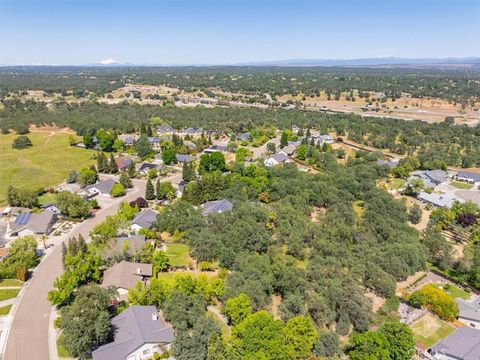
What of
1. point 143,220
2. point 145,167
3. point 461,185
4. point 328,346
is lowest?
point 461,185

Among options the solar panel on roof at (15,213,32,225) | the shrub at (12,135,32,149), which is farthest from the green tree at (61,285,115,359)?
the shrub at (12,135,32,149)

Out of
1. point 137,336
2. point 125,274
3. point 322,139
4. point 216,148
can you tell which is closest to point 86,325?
point 137,336

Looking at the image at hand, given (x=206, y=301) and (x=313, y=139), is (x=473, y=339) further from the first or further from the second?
(x=313, y=139)

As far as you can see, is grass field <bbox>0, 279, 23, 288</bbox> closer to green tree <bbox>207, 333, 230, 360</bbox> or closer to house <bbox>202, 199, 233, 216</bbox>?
house <bbox>202, 199, 233, 216</bbox>

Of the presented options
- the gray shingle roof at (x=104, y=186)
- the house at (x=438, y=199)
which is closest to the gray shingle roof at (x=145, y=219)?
the gray shingle roof at (x=104, y=186)

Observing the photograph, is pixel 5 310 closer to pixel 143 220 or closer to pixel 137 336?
pixel 137 336

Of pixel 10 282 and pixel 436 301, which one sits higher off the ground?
pixel 436 301

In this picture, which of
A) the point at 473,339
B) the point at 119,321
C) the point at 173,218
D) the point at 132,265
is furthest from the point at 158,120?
the point at 473,339

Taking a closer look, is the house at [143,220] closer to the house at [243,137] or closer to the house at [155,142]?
the house at [155,142]
